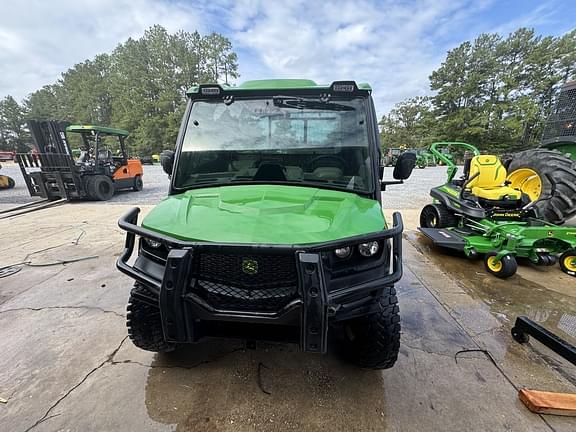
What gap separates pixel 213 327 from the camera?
1706 millimetres

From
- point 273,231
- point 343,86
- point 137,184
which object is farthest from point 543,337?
point 137,184

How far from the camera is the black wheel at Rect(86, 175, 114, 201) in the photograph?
893 cm

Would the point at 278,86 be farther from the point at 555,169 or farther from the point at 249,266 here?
the point at 555,169

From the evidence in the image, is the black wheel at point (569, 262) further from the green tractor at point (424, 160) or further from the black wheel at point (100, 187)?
the green tractor at point (424, 160)

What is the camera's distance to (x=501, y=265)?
354 centimetres

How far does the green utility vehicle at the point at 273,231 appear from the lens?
1492 millimetres

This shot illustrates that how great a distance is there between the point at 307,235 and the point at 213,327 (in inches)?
33.5

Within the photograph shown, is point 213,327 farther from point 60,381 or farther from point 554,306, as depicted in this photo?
point 554,306

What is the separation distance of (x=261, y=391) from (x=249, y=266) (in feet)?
3.22

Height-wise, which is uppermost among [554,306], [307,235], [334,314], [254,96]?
[254,96]

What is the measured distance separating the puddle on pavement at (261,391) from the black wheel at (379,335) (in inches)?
7.9

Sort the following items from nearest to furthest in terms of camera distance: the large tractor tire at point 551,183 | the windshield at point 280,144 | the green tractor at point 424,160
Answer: the windshield at point 280,144 < the large tractor tire at point 551,183 < the green tractor at point 424,160

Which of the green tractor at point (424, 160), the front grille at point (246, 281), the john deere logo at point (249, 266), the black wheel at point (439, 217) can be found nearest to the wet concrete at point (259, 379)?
the front grille at point (246, 281)

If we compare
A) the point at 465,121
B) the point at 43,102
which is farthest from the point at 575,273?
the point at 43,102
